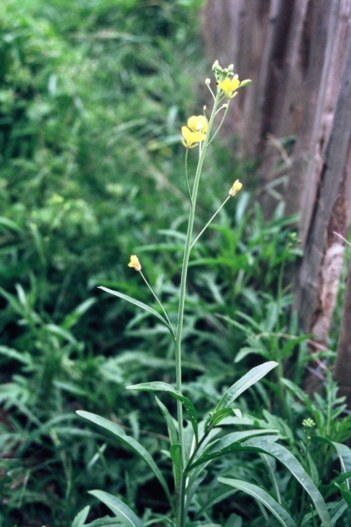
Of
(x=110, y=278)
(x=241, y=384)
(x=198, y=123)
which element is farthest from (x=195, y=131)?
(x=110, y=278)

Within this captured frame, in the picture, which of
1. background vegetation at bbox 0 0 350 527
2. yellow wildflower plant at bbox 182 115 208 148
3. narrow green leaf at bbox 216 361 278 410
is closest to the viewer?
yellow wildflower plant at bbox 182 115 208 148

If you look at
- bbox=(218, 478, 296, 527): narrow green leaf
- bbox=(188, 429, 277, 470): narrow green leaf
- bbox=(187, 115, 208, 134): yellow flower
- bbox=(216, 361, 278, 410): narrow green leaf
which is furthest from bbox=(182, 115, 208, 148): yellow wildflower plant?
bbox=(218, 478, 296, 527): narrow green leaf

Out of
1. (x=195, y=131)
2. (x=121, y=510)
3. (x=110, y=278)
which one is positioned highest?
(x=195, y=131)

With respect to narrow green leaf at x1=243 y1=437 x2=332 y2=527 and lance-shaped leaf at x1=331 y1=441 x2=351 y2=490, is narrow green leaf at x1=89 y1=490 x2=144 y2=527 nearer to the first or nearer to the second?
narrow green leaf at x1=243 y1=437 x2=332 y2=527

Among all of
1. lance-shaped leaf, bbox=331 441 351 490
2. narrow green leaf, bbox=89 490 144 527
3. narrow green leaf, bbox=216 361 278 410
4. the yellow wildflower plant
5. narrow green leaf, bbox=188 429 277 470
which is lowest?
narrow green leaf, bbox=89 490 144 527

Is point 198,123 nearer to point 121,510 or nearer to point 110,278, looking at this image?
point 121,510

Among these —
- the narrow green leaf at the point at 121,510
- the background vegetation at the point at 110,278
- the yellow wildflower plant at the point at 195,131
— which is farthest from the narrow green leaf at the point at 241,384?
the yellow wildflower plant at the point at 195,131
